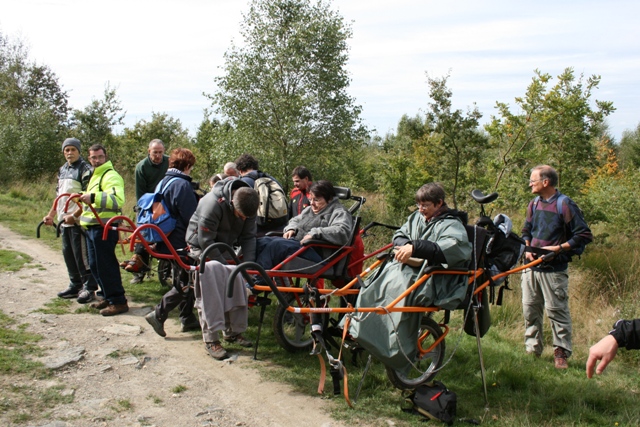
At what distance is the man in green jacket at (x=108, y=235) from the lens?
21.3 feet

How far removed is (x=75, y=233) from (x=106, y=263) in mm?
858

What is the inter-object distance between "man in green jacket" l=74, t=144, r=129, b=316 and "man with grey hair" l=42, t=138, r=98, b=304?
35 cm

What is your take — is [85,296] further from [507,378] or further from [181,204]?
[507,378]

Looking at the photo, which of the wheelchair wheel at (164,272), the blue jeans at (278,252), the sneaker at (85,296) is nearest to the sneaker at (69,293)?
the sneaker at (85,296)

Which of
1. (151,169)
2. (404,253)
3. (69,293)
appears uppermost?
(151,169)

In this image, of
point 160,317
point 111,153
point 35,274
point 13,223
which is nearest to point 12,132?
point 111,153

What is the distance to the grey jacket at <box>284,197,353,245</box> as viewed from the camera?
5.48 m

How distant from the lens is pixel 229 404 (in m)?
4.45

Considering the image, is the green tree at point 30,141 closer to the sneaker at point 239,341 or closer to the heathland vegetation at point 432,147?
the heathland vegetation at point 432,147

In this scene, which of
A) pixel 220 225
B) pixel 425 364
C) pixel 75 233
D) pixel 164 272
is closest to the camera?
pixel 425 364

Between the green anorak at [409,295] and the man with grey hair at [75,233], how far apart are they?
13.4 feet

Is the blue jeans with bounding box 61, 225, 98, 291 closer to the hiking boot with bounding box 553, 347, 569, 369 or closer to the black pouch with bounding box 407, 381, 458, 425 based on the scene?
the black pouch with bounding box 407, 381, 458, 425

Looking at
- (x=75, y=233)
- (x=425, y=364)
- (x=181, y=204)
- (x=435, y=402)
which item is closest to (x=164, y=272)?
(x=75, y=233)

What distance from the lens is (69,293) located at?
7.20 meters
